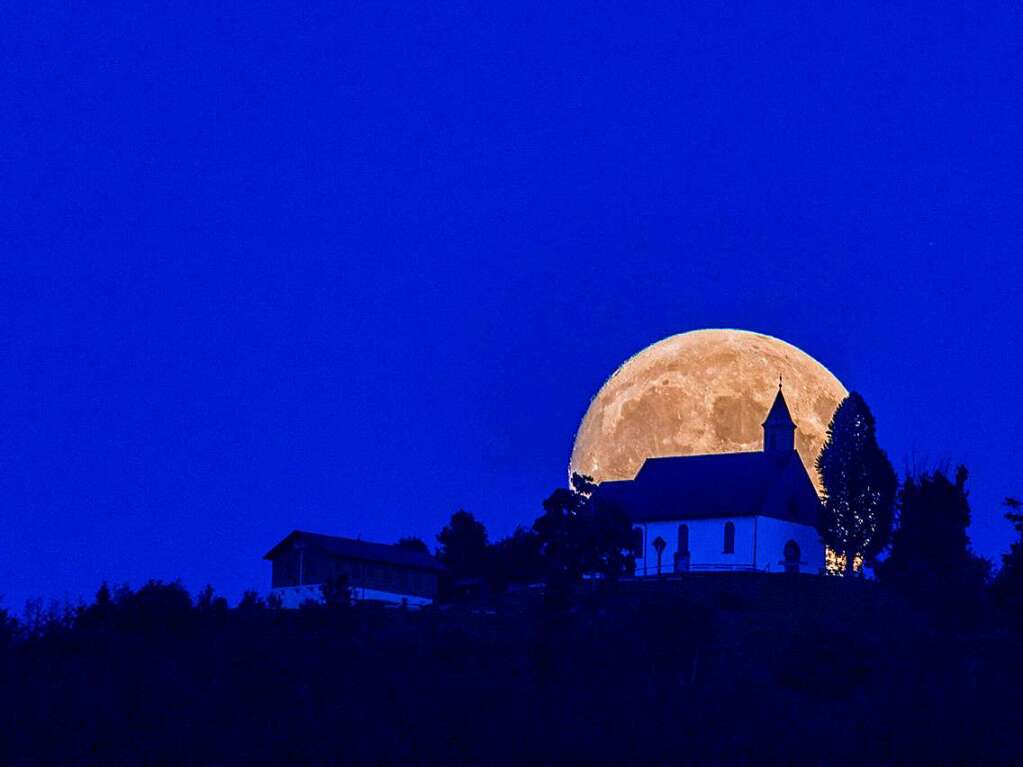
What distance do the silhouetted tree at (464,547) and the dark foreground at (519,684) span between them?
51.9 ft

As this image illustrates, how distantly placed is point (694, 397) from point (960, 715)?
51.8 metres

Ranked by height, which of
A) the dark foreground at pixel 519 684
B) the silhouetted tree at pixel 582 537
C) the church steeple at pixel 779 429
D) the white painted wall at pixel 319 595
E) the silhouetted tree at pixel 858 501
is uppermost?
the church steeple at pixel 779 429

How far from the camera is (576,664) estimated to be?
5609 cm

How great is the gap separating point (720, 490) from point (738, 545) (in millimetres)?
2783

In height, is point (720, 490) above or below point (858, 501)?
above

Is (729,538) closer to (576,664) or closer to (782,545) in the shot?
(782,545)

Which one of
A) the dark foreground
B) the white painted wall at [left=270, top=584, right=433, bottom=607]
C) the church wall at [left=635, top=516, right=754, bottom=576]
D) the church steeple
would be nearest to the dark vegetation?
the dark foreground

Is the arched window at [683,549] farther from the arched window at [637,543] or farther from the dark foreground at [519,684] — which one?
the dark foreground at [519,684]

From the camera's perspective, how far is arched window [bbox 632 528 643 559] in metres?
83.6

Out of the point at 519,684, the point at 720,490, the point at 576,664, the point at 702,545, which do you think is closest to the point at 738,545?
the point at 702,545

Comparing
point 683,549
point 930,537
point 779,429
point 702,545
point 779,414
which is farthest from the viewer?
point 779,414

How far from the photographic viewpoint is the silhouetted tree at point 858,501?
86.6 meters

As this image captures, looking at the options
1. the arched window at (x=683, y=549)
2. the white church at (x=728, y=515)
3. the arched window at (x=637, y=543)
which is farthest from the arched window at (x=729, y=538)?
the arched window at (x=637, y=543)

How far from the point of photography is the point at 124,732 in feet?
152
